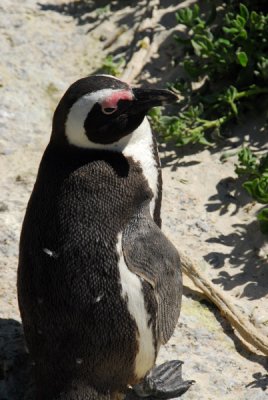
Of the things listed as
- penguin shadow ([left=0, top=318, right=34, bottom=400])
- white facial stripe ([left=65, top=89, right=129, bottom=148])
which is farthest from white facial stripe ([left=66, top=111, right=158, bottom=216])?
penguin shadow ([left=0, top=318, right=34, bottom=400])

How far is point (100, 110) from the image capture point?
2330mm

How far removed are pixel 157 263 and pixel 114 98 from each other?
441 mm

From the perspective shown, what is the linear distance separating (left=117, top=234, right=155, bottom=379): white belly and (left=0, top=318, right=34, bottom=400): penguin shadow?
0.34m

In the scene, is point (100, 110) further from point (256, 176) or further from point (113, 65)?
point (113, 65)

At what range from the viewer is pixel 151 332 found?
2.42 meters

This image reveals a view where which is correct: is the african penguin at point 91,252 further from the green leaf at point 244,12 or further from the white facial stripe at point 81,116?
the green leaf at point 244,12

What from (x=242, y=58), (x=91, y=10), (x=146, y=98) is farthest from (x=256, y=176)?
(x=91, y=10)

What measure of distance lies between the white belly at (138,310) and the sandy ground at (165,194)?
30 centimetres

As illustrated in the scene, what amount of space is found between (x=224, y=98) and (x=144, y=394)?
1281mm

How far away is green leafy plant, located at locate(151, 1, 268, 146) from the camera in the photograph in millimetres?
3492

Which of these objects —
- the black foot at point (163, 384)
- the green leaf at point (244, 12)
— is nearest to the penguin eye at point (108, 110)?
the black foot at point (163, 384)

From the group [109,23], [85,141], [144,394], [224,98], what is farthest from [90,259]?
[109,23]

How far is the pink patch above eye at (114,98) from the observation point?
2.32m

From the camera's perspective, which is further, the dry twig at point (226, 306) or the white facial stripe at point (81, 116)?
the dry twig at point (226, 306)
